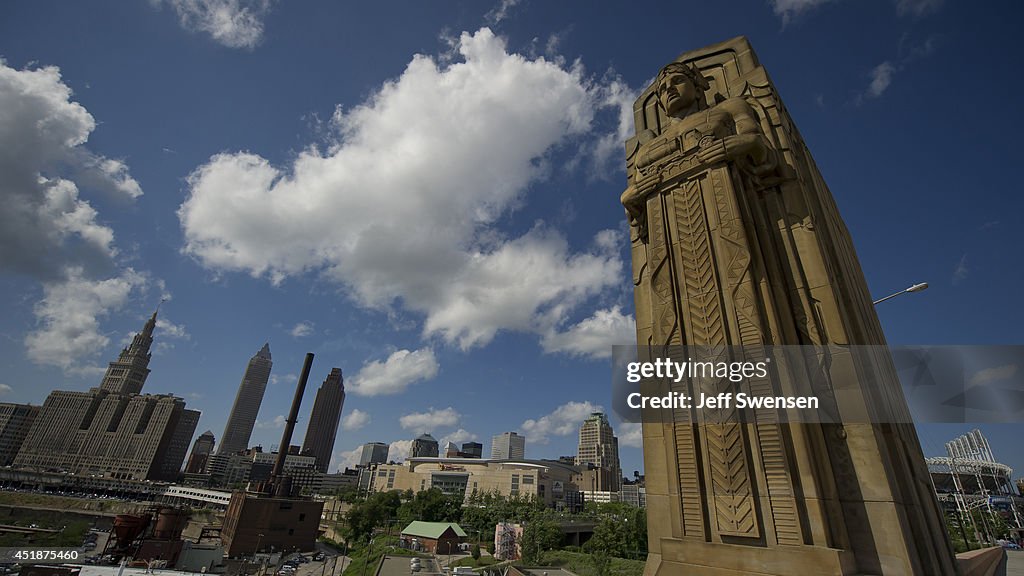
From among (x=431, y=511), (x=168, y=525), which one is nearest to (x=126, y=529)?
(x=168, y=525)

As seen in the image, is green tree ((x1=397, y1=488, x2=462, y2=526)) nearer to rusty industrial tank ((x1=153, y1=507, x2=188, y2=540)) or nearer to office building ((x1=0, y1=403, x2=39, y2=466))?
rusty industrial tank ((x1=153, y1=507, x2=188, y2=540))

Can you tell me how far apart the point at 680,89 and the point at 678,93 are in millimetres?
138

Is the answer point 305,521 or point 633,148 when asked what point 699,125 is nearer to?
point 633,148

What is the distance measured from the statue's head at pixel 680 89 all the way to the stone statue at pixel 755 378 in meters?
0.05

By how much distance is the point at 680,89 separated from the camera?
14.8 m

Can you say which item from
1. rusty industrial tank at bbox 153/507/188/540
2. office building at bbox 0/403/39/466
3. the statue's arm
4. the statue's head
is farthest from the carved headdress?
office building at bbox 0/403/39/466

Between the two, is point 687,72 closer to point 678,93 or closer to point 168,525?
point 678,93

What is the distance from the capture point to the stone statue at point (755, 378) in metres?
8.45

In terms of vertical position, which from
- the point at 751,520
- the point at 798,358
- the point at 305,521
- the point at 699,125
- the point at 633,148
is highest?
the point at 633,148

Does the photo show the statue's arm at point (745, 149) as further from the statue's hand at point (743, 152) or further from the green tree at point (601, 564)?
the green tree at point (601, 564)

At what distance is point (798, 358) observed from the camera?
32.7 feet

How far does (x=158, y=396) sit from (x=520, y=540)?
648ft

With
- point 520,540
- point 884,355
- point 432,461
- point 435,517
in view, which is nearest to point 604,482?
point 432,461

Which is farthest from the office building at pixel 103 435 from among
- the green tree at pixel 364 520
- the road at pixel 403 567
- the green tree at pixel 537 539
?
the green tree at pixel 537 539
